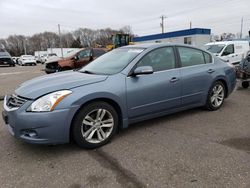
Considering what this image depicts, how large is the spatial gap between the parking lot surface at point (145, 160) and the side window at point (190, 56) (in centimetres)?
122

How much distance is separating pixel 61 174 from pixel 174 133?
2.03m

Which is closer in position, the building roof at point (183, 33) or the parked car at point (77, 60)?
the parked car at point (77, 60)

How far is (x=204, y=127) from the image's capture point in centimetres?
440

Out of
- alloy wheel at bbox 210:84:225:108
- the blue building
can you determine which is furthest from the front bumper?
the blue building

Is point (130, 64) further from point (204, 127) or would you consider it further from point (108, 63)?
point (204, 127)

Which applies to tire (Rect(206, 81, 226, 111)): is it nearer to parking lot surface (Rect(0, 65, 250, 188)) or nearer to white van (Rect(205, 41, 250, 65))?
parking lot surface (Rect(0, 65, 250, 188))

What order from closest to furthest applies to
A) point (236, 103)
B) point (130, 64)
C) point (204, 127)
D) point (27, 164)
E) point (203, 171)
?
point (203, 171) → point (27, 164) → point (130, 64) → point (204, 127) → point (236, 103)

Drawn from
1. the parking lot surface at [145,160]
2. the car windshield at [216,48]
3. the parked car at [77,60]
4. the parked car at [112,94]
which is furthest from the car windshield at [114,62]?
the car windshield at [216,48]

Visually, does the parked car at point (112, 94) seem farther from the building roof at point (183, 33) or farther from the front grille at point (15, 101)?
the building roof at point (183, 33)

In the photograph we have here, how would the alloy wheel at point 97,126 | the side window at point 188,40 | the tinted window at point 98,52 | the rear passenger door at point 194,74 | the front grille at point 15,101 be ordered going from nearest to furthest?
the front grille at point 15,101, the alloy wheel at point 97,126, the rear passenger door at point 194,74, the tinted window at point 98,52, the side window at point 188,40

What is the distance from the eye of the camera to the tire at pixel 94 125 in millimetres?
3447

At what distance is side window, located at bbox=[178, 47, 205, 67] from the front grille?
295cm

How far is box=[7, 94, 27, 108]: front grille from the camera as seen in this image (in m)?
3.33

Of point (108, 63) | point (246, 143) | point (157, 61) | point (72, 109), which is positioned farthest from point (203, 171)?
point (108, 63)
